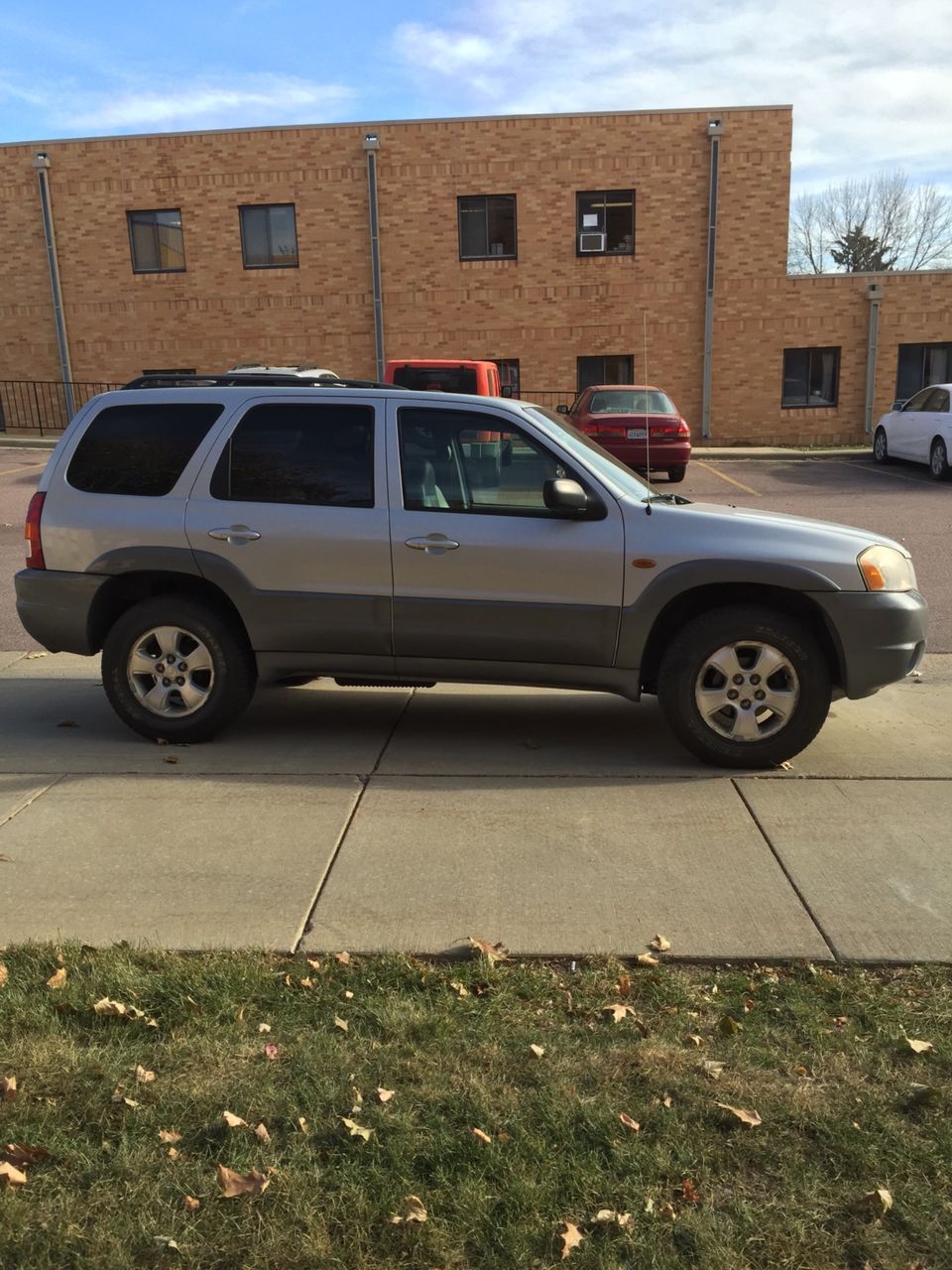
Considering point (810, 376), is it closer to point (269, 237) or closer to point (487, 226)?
point (487, 226)

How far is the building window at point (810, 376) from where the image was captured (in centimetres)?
2509

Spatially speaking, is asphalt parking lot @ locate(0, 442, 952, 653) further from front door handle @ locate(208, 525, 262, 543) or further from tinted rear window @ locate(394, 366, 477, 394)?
tinted rear window @ locate(394, 366, 477, 394)

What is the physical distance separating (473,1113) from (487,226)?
24.3 m

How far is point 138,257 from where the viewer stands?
25.4 metres

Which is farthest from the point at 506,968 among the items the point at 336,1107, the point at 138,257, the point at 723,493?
the point at 138,257

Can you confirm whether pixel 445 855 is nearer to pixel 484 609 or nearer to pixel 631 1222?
pixel 484 609

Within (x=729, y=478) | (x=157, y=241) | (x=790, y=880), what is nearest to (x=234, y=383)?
(x=790, y=880)

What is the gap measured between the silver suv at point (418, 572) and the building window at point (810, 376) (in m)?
21.2

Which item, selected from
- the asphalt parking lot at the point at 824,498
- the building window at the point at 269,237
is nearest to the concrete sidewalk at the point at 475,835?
the asphalt parking lot at the point at 824,498

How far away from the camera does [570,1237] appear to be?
7.36ft

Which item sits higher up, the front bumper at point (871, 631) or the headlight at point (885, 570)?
the headlight at point (885, 570)

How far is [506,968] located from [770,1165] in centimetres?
108

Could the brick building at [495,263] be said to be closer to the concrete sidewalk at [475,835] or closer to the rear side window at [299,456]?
the concrete sidewalk at [475,835]

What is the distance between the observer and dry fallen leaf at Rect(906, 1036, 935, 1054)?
9.46 ft
